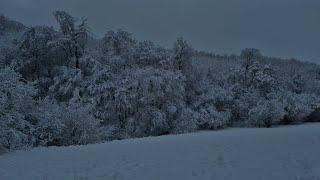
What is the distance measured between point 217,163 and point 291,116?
48599 mm

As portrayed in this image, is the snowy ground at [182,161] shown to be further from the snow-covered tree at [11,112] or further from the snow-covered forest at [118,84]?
the snow-covered forest at [118,84]

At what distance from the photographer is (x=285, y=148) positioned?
17.8 m

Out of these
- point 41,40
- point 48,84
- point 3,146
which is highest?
point 41,40

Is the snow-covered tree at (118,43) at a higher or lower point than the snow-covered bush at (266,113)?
higher

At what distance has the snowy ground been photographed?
14.1 metres

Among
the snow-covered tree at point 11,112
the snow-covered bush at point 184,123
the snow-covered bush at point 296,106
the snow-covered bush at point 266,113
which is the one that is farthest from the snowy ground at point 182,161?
the snow-covered bush at point 296,106

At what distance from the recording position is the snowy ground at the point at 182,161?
46.3 ft

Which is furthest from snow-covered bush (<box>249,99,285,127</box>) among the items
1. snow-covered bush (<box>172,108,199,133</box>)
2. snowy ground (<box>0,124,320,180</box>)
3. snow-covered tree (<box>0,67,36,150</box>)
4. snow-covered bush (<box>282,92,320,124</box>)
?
snow-covered tree (<box>0,67,36,150</box>)

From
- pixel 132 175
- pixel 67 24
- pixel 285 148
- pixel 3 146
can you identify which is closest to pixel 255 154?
pixel 285 148

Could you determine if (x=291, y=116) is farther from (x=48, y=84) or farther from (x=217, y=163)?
(x=217, y=163)

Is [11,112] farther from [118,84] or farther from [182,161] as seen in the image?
[118,84]

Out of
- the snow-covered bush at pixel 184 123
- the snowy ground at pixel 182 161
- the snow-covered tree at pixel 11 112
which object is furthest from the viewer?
the snow-covered bush at pixel 184 123

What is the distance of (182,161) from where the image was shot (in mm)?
16609

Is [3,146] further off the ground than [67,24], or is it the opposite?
[67,24]
